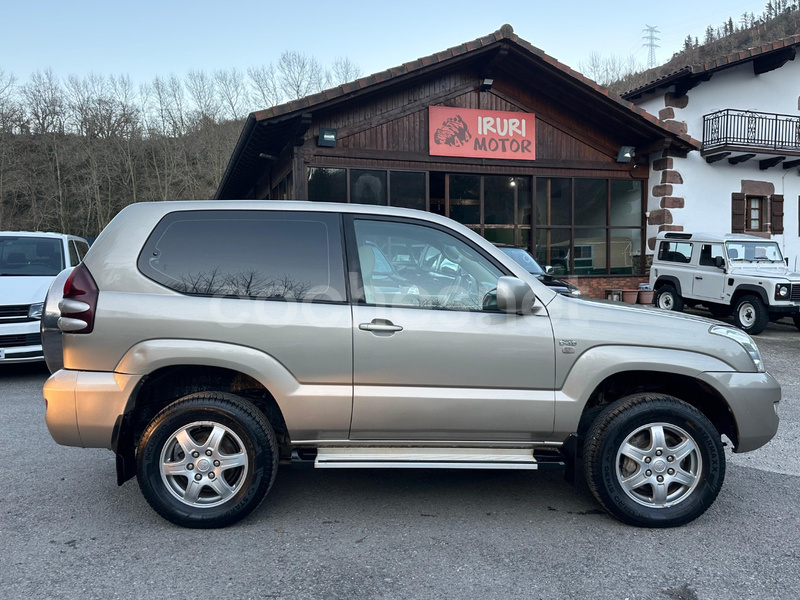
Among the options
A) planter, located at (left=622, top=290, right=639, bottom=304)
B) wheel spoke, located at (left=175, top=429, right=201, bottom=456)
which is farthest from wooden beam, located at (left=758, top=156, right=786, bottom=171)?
wheel spoke, located at (left=175, top=429, right=201, bottom=456)

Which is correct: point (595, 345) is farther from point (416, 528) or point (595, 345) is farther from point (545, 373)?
point (416, 528)

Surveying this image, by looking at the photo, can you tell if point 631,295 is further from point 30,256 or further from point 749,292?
point 30,256

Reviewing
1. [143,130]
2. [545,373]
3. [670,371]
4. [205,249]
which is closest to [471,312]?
[545,373]

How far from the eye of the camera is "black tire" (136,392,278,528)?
3070 mm

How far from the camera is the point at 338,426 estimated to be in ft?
10.3

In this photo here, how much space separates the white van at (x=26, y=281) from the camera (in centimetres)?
665

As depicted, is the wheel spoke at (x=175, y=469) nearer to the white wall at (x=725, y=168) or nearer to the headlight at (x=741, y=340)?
the headlight at (x=741, y=340)

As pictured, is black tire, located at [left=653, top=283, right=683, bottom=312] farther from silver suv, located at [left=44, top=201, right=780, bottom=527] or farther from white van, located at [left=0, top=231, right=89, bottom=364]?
white van, located at [left=0, top=231, right=89, bottom=364]

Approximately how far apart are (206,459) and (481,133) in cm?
1269

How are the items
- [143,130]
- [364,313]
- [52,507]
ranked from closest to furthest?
[364,313] → [52,507] → [143,130]

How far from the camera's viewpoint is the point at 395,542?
300 cm

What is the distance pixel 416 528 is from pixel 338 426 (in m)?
0.71

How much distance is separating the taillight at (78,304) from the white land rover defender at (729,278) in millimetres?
11693

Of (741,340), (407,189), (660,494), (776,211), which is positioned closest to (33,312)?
(660,494)
